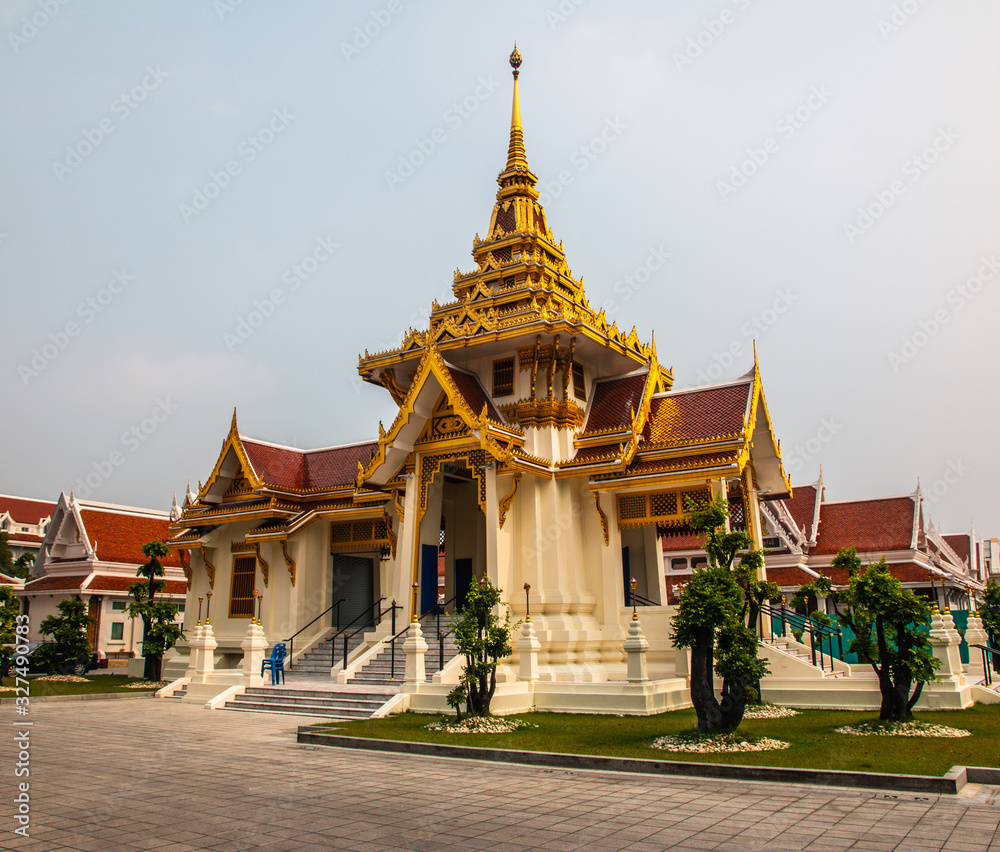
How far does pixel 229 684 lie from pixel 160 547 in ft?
22.6

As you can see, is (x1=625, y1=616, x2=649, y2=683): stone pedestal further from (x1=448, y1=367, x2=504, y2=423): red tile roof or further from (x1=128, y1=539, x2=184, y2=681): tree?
(x1=128, y1=539, x2=184, y2=681): tree

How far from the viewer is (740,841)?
539cm

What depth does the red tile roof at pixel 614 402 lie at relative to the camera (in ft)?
58.5

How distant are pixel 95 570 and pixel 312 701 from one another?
67.5ft

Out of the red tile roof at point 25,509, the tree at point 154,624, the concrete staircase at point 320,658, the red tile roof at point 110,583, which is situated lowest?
the concrete staircase at point 320,658

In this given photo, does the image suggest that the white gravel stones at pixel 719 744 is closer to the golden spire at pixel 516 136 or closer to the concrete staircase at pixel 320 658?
the concrete staircase at pixel 320 658

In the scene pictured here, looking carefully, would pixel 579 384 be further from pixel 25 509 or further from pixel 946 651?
pixel 25 509

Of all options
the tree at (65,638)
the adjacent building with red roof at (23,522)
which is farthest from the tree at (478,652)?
the adjacent building with red roof at (23,522)

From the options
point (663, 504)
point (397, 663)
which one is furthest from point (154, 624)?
point (663, 504)

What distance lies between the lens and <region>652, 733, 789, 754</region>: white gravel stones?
28.3ft

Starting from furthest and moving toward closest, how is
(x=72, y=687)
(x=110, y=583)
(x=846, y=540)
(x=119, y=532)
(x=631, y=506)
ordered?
(x=119, y=532)
(x=110, y=583)
(x=846, y=540)
(x=72, y=687)
(x=631, y=506)

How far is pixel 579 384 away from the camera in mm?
18688

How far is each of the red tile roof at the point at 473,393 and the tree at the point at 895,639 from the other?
8547 mm

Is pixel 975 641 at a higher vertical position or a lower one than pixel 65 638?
lower
